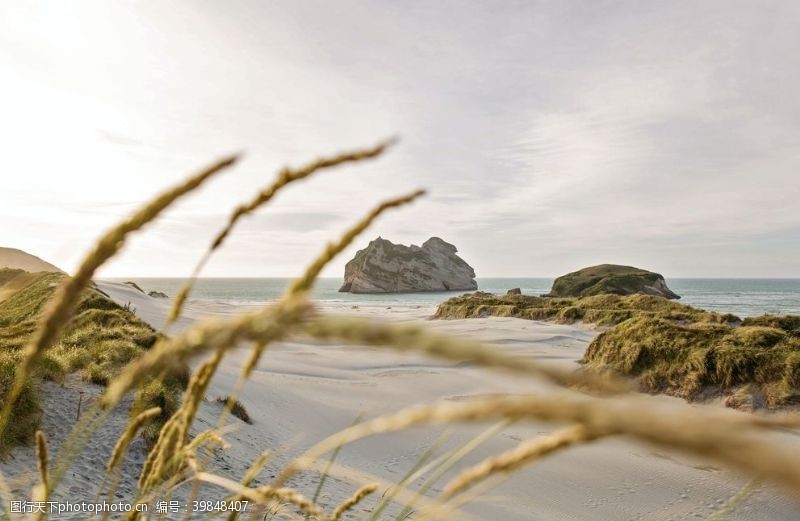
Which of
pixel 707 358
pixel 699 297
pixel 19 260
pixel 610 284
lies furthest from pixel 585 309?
pixel 19 260

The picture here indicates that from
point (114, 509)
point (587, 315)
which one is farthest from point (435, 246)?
point (114, 509)

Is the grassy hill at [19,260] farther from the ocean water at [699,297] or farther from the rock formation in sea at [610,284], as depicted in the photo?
the rock formation in sea at [610,284]

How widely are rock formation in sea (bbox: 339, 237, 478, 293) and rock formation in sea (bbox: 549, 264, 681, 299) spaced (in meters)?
48.5

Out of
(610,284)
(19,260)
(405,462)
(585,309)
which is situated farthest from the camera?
(19,260)

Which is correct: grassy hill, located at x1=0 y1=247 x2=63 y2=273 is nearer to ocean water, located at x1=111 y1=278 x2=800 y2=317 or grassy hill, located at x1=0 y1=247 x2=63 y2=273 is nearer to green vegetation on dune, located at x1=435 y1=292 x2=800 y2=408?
ocean water, located at x1=111 y1=278 x2=800 y2=317

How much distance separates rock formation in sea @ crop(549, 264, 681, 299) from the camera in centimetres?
5309

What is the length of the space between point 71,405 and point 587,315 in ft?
77.2

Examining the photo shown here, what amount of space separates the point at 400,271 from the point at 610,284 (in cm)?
5836

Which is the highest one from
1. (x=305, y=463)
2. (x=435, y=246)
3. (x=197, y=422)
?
(x=435, y=246)

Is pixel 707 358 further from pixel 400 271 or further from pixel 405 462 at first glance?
pixel 400 271

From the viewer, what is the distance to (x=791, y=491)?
0.37m

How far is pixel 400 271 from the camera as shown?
352ft

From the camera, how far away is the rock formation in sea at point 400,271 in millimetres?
105125

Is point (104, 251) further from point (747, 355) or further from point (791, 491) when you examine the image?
point (747, 355)
